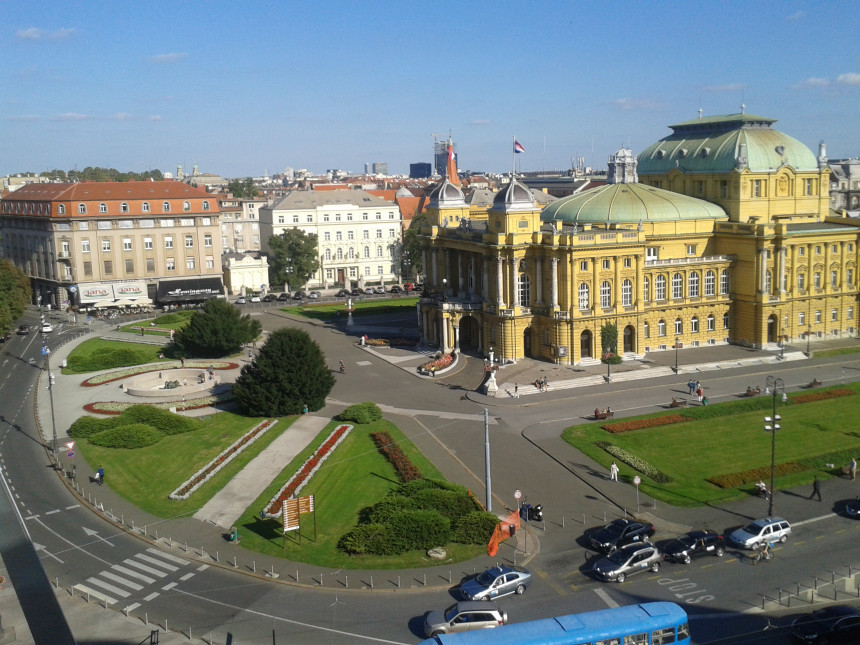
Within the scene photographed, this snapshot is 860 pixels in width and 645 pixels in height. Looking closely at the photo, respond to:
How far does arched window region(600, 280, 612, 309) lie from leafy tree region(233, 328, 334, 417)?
28130 millimetres

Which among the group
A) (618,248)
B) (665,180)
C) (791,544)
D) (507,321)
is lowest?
(791,544)

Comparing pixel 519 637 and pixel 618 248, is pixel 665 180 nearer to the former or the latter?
pixel 618 248

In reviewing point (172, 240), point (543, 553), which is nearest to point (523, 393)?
point (543, 553)

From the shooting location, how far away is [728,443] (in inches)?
2138

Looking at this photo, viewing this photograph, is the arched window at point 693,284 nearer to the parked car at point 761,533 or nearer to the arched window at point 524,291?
the arched window at point 524,291

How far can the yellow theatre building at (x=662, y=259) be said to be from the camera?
7488 centimetres

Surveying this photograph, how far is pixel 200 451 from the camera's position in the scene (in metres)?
54.7

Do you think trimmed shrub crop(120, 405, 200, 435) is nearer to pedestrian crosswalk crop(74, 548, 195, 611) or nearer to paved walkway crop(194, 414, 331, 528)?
paved walkway crop(194, 414, 331, 528)

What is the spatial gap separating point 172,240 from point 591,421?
3040 inches

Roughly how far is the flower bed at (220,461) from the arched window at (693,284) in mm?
43005

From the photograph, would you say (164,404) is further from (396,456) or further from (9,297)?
(9,297)

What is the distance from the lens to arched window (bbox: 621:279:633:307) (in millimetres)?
76375

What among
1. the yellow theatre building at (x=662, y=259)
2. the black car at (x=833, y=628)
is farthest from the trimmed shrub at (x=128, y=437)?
the black car at (x=833, y=628)

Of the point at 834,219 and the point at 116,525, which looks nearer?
the point at 116,525
